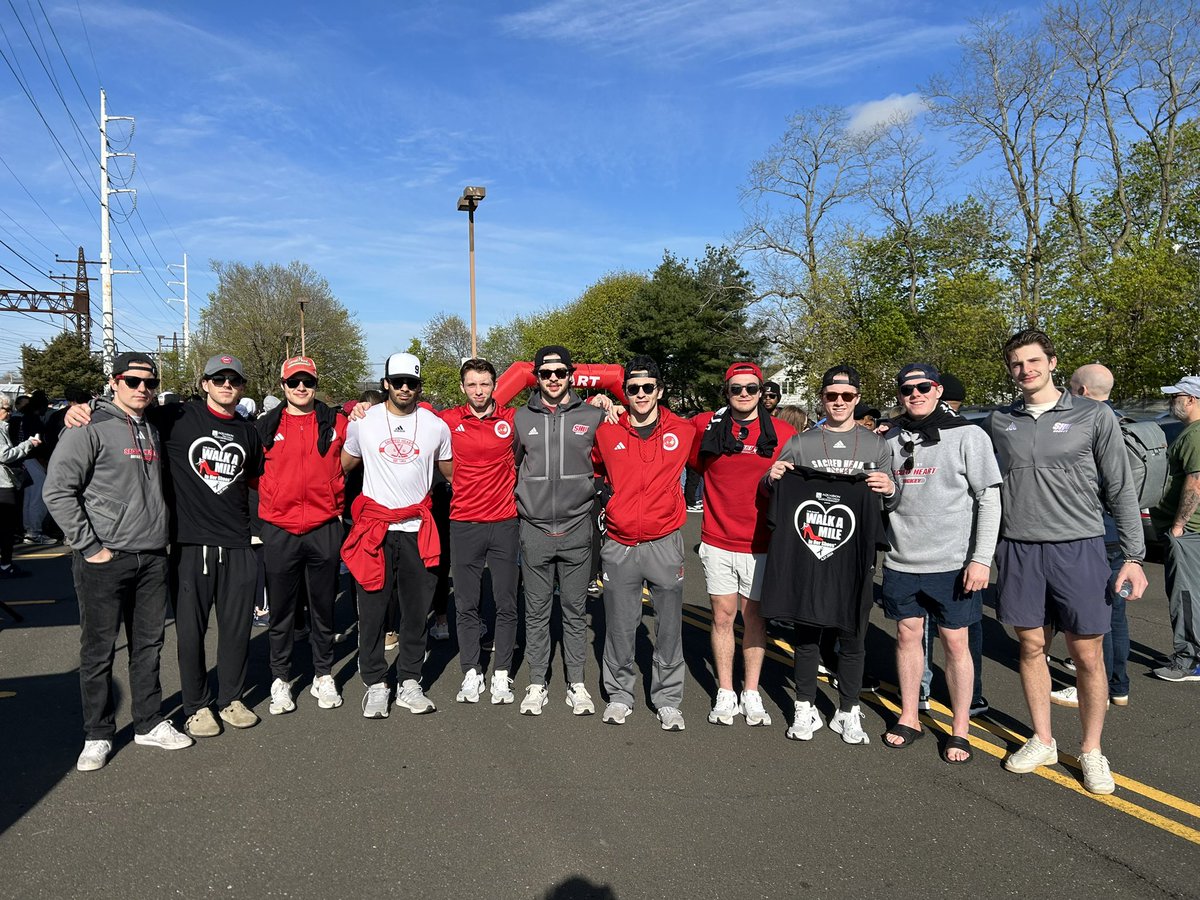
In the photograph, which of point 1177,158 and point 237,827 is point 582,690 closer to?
point 237,827

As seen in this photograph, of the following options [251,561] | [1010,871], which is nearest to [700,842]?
[1010,871]

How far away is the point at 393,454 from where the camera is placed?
16.5 feet

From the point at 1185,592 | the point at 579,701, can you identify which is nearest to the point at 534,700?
the point at 579,701

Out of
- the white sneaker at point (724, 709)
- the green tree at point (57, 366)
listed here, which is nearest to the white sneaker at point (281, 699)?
the white sneaker at point (724, 709)

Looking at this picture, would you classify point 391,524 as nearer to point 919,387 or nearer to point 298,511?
point 298,511

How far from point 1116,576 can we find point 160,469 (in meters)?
5.20

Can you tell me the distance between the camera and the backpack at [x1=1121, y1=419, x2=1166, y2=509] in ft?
16.8

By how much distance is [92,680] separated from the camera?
4.26 metres

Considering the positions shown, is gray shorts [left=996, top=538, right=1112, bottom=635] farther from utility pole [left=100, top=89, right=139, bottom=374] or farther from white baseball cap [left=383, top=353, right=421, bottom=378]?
utility pole [left=100, top=89, right=139, bottom=374]

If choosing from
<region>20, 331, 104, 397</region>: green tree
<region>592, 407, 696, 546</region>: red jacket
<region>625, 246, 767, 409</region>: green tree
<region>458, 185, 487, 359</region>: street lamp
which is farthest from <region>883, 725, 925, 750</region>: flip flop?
<region>20, 331, 104, 397</region>: green tree

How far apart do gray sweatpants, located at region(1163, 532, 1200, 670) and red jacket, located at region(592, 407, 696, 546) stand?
11.7 ft

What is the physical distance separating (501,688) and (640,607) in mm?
1110

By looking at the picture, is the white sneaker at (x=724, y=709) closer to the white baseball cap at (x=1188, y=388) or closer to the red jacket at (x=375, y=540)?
the red jacket at (x=375, y=540)

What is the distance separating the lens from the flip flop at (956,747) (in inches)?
168
